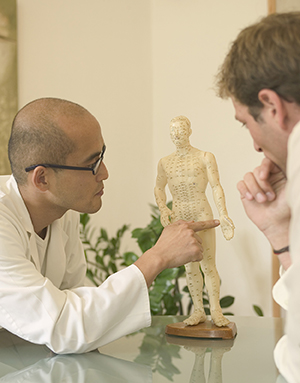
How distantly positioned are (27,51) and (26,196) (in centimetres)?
158

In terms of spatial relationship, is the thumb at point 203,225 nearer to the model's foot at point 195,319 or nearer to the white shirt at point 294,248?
the model's foot at point 195,319

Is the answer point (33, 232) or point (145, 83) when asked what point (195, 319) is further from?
point (145, 83)

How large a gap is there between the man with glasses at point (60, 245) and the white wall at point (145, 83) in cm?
145

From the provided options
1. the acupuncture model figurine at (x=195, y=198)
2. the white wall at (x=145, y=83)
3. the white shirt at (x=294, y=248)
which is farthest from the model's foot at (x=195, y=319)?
the white wall at (x=145, y=83)

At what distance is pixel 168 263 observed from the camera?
1.44 meters

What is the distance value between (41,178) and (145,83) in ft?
7.15

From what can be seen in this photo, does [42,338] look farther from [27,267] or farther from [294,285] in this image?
[294,285]

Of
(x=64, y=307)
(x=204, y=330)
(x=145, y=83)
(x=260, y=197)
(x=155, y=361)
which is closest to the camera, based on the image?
(x=260, y=197)

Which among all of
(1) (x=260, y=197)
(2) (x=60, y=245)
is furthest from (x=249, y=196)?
(2) (x=60, y=245)

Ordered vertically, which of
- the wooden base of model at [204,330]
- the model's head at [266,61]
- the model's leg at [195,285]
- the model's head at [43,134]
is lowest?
the wooden base of model at [204,330]

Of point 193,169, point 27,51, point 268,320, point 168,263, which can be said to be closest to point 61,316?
point 168,263

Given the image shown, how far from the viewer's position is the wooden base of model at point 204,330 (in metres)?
1.45

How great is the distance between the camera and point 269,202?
1.09 metres

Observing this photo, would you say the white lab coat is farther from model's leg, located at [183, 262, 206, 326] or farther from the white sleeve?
model's leg, located at [183, 262, 206, 326]
